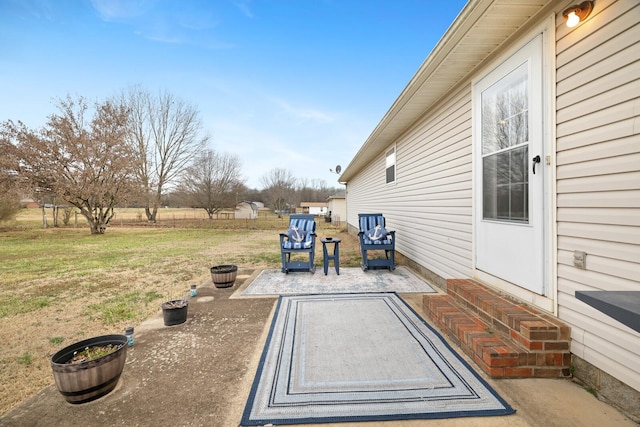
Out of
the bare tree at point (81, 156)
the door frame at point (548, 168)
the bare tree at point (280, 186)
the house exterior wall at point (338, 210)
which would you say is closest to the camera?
the door frame at point (548, 168)

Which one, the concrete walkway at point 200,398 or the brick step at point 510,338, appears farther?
the brick step at point 510,338

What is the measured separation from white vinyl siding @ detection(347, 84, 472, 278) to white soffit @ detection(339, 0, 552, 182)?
256mm

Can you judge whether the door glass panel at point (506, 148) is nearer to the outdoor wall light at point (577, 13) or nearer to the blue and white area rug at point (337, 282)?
the outdoor wall light at point (577, 13)

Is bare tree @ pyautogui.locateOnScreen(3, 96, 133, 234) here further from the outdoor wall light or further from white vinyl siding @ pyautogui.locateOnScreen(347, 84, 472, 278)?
the outdoor wall light

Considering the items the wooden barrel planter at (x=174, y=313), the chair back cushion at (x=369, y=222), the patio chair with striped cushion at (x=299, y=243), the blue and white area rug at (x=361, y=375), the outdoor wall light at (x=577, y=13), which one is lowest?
the blue and white area rug at (x=361, y=375)

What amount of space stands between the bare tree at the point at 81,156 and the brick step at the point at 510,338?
1604 centimetres

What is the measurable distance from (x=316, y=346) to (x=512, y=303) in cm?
171

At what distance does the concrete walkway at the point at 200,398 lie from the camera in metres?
1.54

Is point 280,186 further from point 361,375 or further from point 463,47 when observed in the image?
point 361,375

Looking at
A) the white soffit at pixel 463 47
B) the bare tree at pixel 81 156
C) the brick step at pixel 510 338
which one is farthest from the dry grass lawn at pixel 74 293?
the bare tree at pixel 81 156

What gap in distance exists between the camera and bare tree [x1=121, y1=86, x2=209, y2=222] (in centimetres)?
2186

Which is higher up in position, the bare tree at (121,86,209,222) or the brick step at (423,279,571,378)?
the bare tree at (121,86,209,222)

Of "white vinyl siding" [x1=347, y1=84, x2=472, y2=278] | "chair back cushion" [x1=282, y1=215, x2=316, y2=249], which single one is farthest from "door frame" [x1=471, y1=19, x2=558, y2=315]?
"chair back cushion" [x1=282, y1=215, x2=316, y2=249]

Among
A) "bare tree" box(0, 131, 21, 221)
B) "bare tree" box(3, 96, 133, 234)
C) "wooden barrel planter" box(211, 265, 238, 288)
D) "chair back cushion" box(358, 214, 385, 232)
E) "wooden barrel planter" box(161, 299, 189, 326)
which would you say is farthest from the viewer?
"bare tree" box(3, 96, 133, 234)
